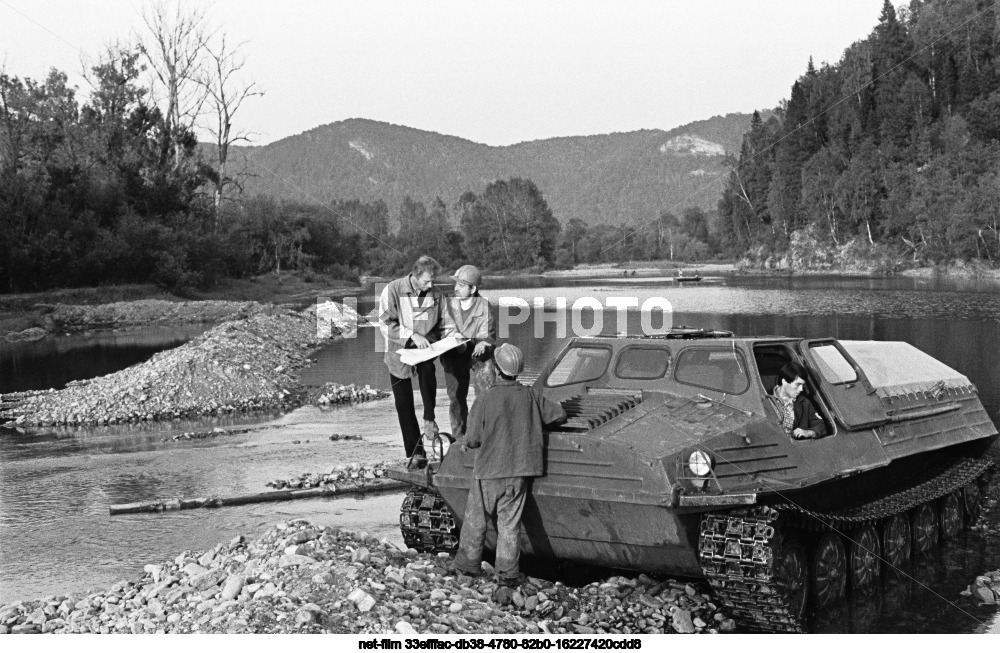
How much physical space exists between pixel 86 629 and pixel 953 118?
128520mm

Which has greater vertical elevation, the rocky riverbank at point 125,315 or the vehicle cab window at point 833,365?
the vehicle cab window at point 833,365

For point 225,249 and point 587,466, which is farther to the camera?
point 225,249

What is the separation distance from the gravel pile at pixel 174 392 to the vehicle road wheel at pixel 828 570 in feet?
53.2

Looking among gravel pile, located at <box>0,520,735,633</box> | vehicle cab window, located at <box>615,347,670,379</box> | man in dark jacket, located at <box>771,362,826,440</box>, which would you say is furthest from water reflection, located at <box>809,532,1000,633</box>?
vehicle cab window, located at <box>615,347,670,379</box>

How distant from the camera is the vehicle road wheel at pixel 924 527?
1077 centimetres

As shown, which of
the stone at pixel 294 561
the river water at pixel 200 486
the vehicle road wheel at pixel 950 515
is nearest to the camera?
the stone at pixel 294 561

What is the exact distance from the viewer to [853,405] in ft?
34.1

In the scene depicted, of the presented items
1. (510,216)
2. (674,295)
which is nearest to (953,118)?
(674,295)

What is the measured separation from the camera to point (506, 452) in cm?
876

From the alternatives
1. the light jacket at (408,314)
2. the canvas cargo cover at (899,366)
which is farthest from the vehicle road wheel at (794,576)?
the light jacket at (408,314)

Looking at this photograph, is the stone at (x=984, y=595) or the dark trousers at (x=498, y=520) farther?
the stone at (x=984, y=595)

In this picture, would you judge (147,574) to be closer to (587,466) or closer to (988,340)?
(587,466)

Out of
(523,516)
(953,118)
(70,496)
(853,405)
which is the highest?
(953,118)

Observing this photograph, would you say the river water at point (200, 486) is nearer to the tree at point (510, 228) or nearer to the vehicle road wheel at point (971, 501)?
the vehicle road wheel at point (971, 501)
